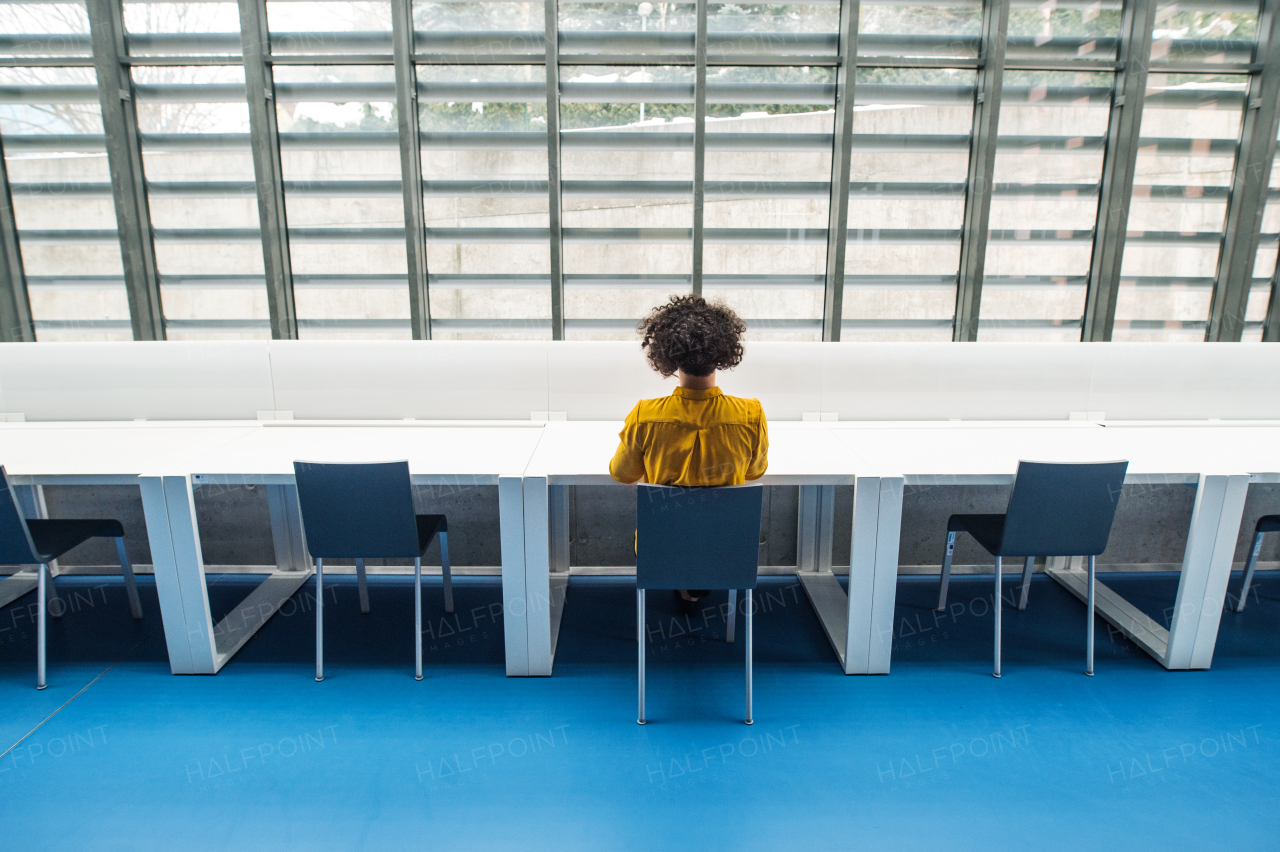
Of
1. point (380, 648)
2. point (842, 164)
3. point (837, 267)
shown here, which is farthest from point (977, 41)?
point (380, 648)

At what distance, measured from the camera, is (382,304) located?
11.8 feet

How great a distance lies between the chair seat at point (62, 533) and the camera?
7.14 ft

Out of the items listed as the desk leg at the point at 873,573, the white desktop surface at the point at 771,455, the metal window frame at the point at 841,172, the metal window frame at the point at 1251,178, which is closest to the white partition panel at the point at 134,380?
the white desktop surface at the point at 771,455

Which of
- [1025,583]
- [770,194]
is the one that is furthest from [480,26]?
[1025,583]

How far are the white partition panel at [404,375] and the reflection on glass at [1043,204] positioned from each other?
104 inches

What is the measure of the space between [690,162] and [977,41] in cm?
164

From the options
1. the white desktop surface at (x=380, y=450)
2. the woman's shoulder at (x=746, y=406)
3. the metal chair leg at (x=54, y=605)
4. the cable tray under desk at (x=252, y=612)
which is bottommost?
the metal chair leg at (x=54, y=605)

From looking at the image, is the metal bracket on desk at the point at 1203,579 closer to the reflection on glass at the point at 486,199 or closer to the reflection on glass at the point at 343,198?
the reflection on glass at the point at 486,199

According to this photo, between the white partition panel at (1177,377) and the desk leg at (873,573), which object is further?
the white partition panel at (1177,377)

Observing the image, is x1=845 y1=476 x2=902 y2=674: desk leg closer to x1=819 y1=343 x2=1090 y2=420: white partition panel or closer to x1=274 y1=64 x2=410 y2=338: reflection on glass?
x1=819 y1=343 x2=1090 y2=420: white partition panel

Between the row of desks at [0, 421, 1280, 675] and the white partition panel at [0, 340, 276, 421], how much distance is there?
0.14 m

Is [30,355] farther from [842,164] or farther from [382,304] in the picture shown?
[842,164]

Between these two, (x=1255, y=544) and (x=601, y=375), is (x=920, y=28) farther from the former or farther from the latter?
(x=1255, y=544)

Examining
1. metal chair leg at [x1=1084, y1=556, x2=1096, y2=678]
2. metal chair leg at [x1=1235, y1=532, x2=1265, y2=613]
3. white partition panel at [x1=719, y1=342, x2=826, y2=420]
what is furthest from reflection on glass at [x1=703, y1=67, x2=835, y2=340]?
metal chair leg at [x1=1235, y1=532, x2=1265, y2=613]
